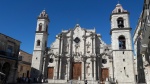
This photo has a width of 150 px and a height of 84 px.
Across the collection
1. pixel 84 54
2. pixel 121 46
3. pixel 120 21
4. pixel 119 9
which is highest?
pixel 119 9

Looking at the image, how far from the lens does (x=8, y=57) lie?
25891 millimetres

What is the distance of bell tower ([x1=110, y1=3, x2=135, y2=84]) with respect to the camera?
1098 inches

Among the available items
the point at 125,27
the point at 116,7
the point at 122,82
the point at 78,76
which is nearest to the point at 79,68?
the point at 78,76

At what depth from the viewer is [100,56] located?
105 feet

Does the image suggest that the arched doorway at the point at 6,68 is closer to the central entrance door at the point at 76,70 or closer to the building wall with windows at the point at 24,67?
the building wall with windows at the point at 24,67

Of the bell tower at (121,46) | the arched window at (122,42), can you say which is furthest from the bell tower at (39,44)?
the arched window at (122,42)

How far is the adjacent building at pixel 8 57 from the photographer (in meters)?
25.7

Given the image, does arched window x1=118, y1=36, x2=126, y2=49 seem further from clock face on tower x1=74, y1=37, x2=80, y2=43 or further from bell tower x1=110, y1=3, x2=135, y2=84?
clock face on tower x1=74, y1=37, x2=80, y2=43

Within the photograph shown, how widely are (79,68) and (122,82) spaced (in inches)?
343

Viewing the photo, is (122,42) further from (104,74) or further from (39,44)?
(39,44)

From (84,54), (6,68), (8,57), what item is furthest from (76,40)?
(6,68)

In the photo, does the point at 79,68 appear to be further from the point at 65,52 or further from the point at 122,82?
the point at 122,82

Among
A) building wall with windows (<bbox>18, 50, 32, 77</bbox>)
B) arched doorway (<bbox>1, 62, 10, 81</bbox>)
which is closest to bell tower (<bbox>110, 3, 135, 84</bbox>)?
arched doorway (<bbox>1, 62, 10, 81</bbox>)

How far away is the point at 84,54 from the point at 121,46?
7196 millimetres
